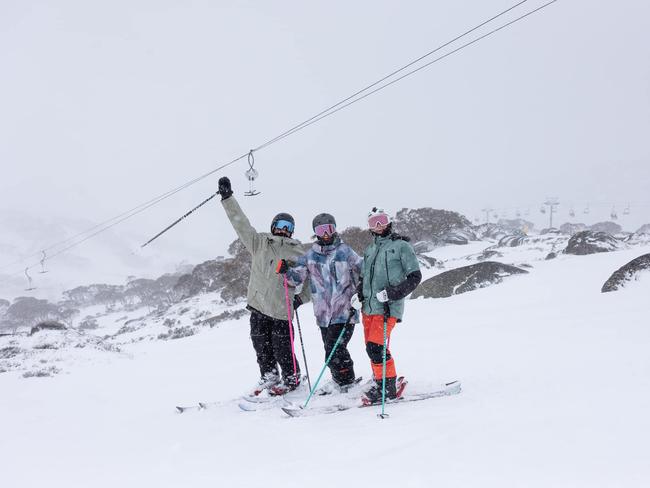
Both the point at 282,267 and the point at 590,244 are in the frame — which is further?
the point at 590,244

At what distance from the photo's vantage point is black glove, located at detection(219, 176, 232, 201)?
463cm

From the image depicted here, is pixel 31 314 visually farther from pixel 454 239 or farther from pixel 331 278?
pixel 331 278

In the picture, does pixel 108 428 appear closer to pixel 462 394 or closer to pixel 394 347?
pixel 462 394

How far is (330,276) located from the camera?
4562mm

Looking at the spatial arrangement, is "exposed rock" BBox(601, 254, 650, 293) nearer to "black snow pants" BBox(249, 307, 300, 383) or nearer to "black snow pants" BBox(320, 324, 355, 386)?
"black snow pants" BBox(320, 324, 355, 386)

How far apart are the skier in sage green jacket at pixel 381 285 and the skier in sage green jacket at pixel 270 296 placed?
35.5 inches

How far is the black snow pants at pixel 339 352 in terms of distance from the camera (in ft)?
15.0

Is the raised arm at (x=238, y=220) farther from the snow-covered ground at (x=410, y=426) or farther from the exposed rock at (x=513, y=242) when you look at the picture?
the exposed rock at (x=513, y=242)

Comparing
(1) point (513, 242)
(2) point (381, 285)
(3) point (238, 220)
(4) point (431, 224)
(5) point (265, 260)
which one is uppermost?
(4) point (431, 224)

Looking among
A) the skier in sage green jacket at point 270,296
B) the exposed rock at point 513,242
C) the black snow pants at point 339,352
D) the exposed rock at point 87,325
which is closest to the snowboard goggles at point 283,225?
the skier in sage green jacket at point 270,296

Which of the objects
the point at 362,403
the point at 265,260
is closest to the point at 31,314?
the point at 265,260

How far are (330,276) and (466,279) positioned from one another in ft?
46.5

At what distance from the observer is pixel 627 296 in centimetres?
A: 811

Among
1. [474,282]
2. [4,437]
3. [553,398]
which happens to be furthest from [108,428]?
[474,282]
